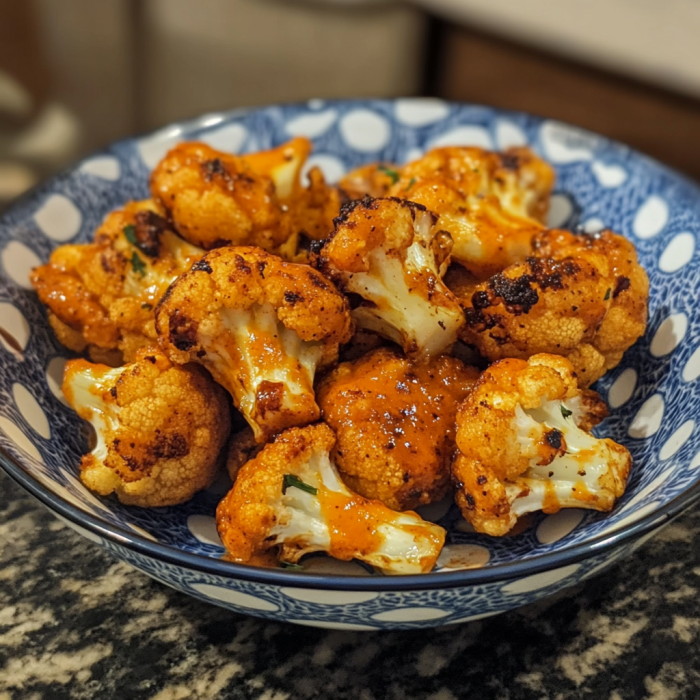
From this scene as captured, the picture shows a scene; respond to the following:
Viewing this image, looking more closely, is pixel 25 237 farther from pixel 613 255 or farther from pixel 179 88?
pixel 179 88

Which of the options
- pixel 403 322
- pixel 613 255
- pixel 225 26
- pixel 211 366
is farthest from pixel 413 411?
pixel 225 26

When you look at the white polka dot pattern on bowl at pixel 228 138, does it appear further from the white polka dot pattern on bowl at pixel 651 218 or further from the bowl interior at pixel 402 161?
the white polka dot pattern on bowl at pixel 651 218

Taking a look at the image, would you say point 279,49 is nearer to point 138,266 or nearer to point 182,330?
point 138,266

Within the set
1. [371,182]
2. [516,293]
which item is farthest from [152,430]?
[371,182]

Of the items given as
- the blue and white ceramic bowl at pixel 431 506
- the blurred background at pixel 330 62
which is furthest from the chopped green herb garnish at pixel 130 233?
the blurred background at pixel 330 62

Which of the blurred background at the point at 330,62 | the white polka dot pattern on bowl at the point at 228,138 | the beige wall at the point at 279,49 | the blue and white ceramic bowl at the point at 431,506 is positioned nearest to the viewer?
the blue and white ceramic bowl at the point at 431,506
